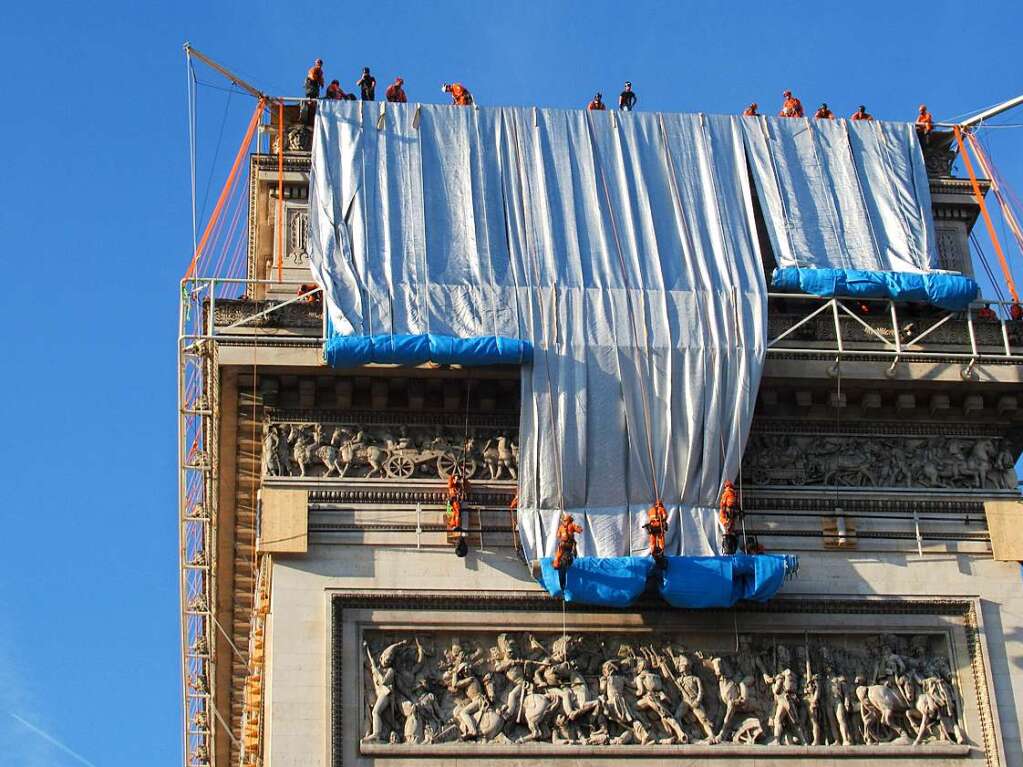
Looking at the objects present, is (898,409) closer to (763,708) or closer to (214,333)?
(763,708)

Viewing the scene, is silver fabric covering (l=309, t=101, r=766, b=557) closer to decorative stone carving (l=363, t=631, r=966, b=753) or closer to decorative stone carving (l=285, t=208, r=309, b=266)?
decorative stone carving (l=285, t=208, r=309, b=266)

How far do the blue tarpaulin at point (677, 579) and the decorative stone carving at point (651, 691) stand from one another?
814mm

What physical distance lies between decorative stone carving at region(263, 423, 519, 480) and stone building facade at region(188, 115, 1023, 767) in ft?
0.13

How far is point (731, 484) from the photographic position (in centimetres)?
3422

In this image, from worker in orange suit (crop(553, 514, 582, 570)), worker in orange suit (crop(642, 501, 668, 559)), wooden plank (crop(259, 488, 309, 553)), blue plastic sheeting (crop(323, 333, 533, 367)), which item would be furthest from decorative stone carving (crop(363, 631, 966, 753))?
blue plastic sheeting (crop(323, 333, 533, 367))

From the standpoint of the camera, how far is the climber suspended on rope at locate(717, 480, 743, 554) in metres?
33.8

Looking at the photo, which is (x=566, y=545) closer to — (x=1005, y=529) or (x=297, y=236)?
(x=1005, y=529)

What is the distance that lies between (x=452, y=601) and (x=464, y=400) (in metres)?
3.19

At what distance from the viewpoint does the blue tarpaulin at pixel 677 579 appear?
109ft

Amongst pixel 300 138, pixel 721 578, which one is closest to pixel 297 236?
pixel 300 138

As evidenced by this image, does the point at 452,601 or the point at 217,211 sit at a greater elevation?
the point at 217,211

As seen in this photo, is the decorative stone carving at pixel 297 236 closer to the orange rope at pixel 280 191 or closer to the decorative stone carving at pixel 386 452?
the orange rope at pixel 280 191

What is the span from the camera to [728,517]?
34000 mm

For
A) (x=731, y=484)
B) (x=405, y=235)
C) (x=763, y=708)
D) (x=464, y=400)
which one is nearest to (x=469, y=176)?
(x=405, y=235)
